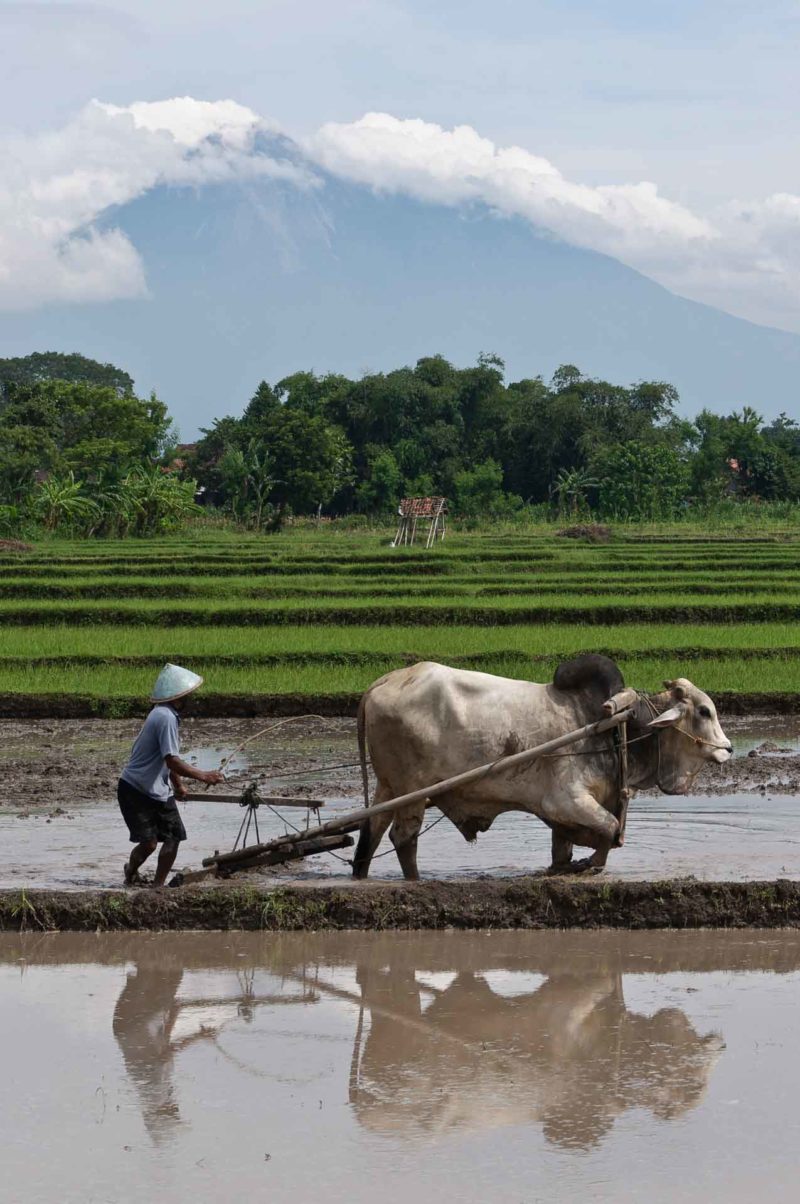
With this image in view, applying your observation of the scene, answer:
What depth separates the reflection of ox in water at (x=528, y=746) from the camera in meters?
7.50

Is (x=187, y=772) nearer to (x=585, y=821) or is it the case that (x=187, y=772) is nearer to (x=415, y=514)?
(x=585, y=821)

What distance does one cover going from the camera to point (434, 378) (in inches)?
2334

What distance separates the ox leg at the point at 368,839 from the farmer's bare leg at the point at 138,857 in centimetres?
105

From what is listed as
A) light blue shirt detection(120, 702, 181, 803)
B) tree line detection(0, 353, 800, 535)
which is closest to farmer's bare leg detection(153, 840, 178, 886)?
light blue shirt detection(120, 702, 181, 803)

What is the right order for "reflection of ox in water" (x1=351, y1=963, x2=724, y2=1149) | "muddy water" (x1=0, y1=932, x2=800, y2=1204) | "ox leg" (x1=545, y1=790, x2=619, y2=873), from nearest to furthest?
"muddy water" (x1=0, y1=932, x2=800, y2=1204)
"reflection of ox in water" (x1=351, y1=963, x2=724, y2=1149)
"ox leg" (x1=545, y1=790, x2=619, y2=873)

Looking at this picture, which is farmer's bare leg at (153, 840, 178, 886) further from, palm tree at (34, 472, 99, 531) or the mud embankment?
palm tree at (34, 472, 99, 531)

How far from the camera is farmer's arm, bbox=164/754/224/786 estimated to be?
23.4ft

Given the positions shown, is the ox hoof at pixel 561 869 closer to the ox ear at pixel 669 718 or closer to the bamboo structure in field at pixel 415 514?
the ox ear at pixel 669 718

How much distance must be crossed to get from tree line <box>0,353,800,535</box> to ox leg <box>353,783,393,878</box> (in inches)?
1464

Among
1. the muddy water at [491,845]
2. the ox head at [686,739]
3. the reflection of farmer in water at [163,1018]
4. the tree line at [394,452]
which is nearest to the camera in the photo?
the reflection of farmer in water at [163,1018]

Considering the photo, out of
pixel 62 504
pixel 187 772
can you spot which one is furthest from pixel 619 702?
pixel 62 504

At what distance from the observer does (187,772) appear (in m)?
7.22

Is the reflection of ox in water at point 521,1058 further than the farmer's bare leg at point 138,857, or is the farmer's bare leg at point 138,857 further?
the farmer's bare leg at point 138,857

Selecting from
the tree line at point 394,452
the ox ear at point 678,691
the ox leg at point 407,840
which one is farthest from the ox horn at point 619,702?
the tree line at point 394,452
